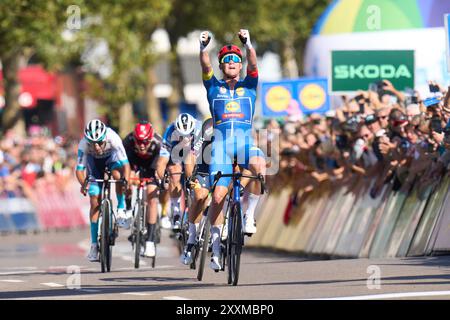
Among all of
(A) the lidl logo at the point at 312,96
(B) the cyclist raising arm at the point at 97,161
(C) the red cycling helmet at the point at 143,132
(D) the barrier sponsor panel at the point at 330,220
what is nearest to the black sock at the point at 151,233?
(B) the cyclist raising arm at the point at 97,161

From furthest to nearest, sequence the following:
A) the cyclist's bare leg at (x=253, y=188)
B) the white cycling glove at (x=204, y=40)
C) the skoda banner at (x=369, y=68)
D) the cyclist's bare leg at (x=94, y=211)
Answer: the skoda banner at (x=369, y=68) < the cyclist's bare leg at (x=94, y=211) < the white cycling glove at (x=204, y=40) < the cyclist's bare leg at (x=253, y=188)

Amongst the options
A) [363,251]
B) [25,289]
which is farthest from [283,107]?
[25,289]

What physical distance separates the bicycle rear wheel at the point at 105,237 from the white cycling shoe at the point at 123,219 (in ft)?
1.73

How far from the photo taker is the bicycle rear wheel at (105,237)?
17.5 m

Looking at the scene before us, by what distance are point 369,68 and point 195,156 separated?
870 cm

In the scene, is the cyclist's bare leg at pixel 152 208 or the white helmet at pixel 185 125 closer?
the white helmet at pixel 185 125

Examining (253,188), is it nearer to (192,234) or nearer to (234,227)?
(234,227)

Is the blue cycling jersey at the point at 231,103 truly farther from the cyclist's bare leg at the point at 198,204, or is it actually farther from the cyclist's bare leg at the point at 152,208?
the cyclist's bare leg at the point at 152,208

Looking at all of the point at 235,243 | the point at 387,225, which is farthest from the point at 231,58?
the point at 387,225

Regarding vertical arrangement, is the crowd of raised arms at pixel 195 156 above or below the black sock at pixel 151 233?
above

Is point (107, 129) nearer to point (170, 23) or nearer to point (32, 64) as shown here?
point (170, 23)

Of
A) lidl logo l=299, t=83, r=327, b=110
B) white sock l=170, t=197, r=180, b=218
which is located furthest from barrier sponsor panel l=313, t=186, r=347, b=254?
lidl logo l=299, t=83, r=327, b=110

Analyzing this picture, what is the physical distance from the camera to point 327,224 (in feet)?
70.6

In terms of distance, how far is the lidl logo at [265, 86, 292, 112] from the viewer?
2848 centimetres
